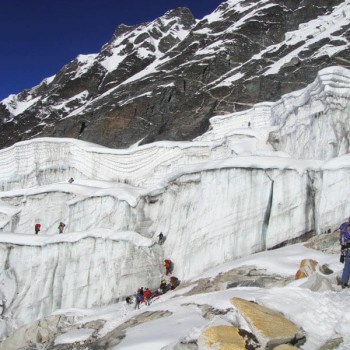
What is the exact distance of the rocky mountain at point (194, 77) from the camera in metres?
49.9

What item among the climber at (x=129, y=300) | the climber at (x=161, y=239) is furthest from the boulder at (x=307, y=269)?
the climber at (x=161, y=239)

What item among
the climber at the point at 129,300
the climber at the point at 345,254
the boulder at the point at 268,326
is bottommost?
the climber at the point at 129,300

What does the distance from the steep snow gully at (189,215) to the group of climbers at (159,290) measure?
36 cm

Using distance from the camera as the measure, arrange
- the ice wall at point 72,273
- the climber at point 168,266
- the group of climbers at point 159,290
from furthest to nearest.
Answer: the ice wall at point 72,273
the climber at point 168,266
the group of climbers at point 159,290

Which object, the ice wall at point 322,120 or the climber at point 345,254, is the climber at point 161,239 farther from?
the climber at point 345,254

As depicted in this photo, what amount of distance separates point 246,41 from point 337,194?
5197 cm

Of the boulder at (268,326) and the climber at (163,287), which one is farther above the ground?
the boulder at (268,326)

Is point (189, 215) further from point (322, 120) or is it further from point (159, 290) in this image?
point (322, 120)

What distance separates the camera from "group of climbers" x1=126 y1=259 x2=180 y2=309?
13.6 m

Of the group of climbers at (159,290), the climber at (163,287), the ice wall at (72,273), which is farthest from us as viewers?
the ice wall at (72,273)

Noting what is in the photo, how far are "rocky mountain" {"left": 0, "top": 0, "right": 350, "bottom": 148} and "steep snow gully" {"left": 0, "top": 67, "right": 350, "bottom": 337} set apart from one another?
25.7m

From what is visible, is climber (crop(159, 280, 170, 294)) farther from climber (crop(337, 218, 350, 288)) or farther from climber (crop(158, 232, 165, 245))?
climber (crop(337, 218, 350, 288))

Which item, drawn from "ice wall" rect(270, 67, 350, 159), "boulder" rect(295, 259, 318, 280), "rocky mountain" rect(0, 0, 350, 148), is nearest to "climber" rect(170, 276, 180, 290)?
"boulder" rect(295, 259, 318, 280)

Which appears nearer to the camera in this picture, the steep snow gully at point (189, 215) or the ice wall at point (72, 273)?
the steep snow gully at point (189, 215)
